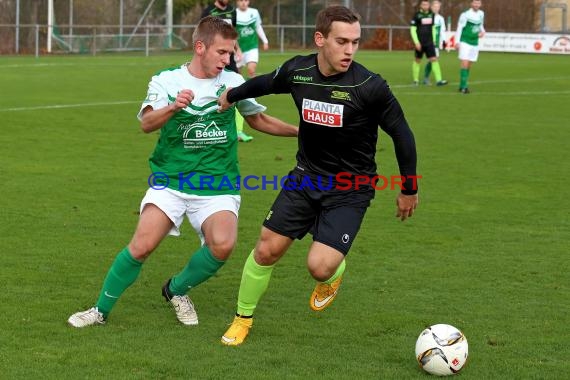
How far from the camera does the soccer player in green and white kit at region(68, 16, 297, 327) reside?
620cm

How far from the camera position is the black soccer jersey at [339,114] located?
19.4 ft

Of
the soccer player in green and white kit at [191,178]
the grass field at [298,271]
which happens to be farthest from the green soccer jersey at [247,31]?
the soccer player in green and white kit at [191,178]

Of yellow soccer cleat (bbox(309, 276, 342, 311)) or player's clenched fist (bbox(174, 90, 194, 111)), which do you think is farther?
yellow soccer cleat (bbox(309, 276, 342, 311))

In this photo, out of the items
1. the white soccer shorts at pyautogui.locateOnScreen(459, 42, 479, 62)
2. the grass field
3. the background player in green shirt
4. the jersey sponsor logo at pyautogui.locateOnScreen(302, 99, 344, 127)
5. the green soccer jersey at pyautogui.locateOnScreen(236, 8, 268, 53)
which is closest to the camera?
the grass field

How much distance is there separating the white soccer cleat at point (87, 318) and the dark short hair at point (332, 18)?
2.09 meters

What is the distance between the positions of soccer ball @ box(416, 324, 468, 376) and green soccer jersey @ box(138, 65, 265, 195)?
1.61 metres

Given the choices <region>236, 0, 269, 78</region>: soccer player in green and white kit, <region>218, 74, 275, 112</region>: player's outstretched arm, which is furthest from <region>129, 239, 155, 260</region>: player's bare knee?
<region>236, 0, 269, 78</region>: soccer player in green and white kit

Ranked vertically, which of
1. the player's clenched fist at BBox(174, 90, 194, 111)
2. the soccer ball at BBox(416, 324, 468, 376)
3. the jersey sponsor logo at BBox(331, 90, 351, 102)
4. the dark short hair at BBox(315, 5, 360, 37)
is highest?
the dark short hair at BBox(315, 5, 360, 37)

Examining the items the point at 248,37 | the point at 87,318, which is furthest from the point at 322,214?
the point at 248,37

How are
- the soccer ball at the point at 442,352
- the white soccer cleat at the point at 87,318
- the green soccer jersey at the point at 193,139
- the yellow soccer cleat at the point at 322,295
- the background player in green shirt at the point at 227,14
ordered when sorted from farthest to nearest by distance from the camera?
the background player in green shirt at the point at 227,14 < the yellow soccer cleat at the point at 322,295 < the green soccer jersey at the point at 193,139 < the white soccer cleat at the point at 87,318 < the soccer ball at the point at 442,352

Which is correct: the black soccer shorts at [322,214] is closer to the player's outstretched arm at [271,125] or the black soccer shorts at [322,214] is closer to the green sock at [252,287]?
the green sock at [252,287]

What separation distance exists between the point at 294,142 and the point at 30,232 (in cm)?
677

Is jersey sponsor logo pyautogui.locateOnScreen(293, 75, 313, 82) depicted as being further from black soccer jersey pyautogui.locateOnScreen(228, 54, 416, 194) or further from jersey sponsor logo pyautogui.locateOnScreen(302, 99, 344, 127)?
jersey sponsor logo pyautogui.locateOnScreen(302, 99, 344, 127)

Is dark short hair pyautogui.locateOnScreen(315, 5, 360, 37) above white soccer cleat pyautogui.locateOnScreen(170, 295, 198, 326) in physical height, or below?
above
